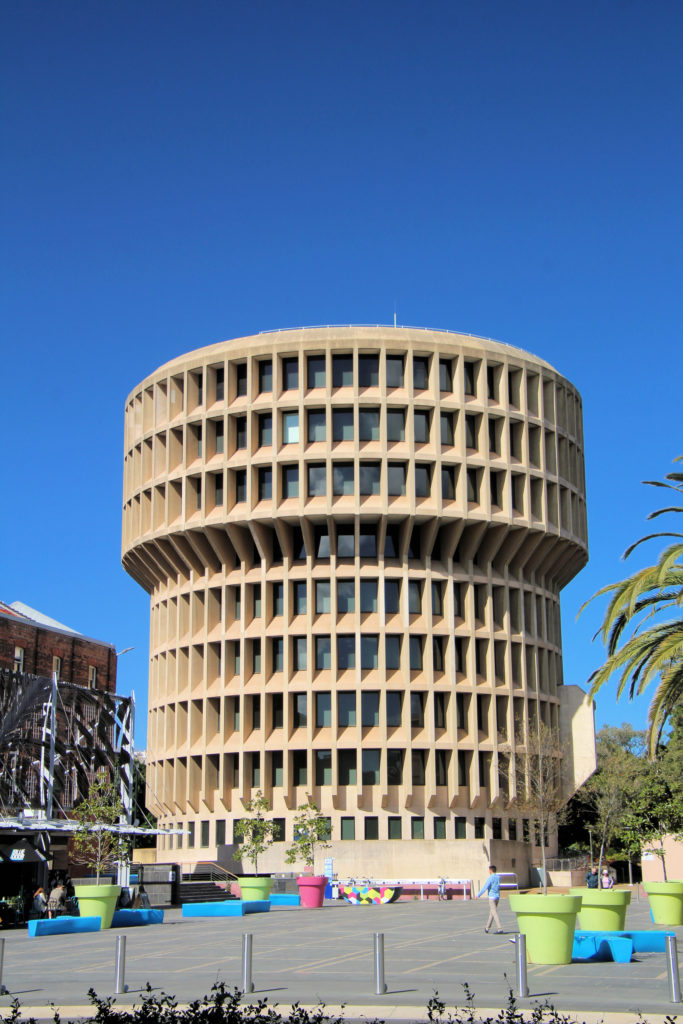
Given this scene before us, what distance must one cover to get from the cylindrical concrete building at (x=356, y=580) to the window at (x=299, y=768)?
13 centimetres

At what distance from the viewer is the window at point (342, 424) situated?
65.0 m

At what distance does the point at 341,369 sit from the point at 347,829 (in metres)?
24.6

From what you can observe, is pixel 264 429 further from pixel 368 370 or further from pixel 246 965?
pixel 246 965

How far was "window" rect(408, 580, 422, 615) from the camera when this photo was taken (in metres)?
65.4

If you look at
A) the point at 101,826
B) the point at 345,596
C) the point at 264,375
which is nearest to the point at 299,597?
the point at 345,596

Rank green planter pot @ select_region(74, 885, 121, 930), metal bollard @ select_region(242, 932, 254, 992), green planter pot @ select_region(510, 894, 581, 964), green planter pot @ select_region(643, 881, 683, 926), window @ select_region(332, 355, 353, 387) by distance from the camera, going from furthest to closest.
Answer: window @ select_region(332, 355, 353, 387)
green planter pot @ select_region(74, 885, 121, 930)
green planter pot @ select_region(643, 881, 683, 926)
green planter pot @ select_region(510, 894, 581, 964)
metal bollard @ select_region(242, 932, 254, 992)

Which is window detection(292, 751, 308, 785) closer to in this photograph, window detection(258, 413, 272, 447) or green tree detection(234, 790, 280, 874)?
green tree detection(234, 790, 280, 874)

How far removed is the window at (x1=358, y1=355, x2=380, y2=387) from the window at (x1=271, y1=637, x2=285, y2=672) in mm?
14793

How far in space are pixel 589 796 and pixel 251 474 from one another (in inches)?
1311

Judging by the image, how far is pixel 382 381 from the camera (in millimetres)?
64812

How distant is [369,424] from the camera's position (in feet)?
214

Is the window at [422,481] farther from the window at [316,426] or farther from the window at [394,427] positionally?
the window at [316,426]

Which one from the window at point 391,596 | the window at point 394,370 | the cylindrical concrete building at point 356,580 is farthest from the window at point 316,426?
the window at point 391,596

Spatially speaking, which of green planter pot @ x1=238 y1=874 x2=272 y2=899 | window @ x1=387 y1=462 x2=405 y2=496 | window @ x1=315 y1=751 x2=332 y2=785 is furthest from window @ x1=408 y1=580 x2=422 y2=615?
green planter pot @ x1=238 y1=874 x2=272 y2=899
